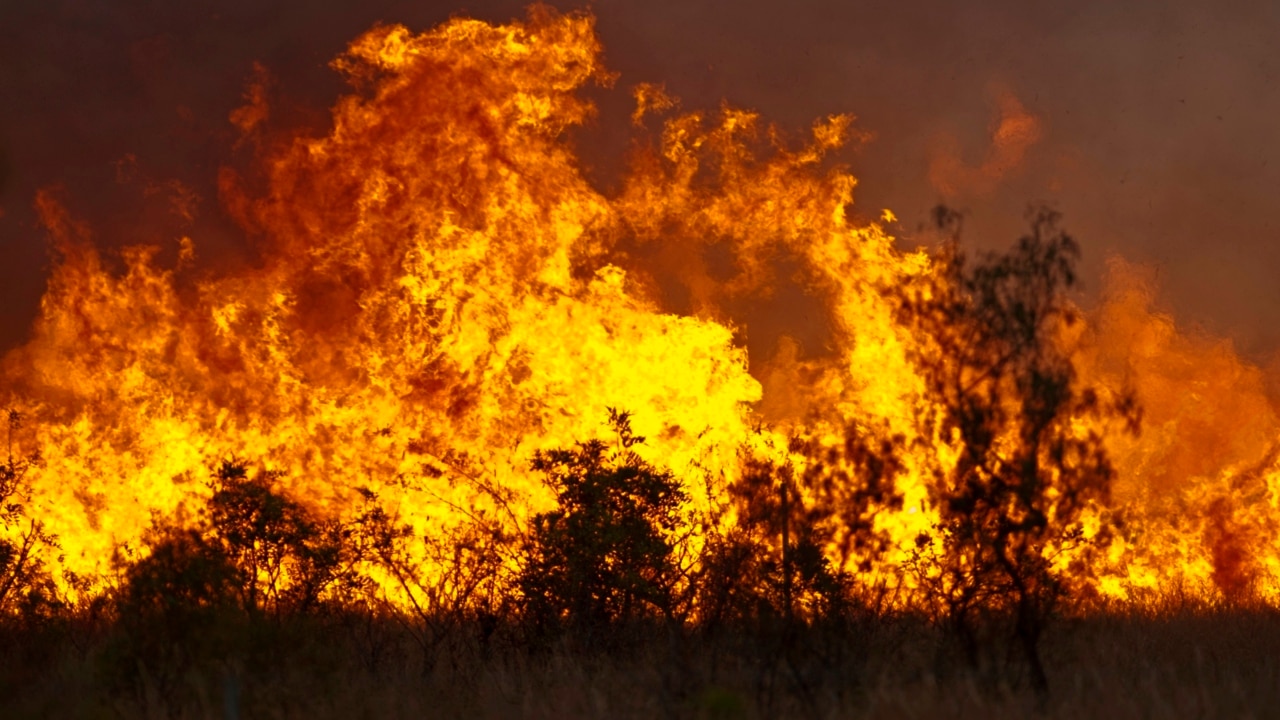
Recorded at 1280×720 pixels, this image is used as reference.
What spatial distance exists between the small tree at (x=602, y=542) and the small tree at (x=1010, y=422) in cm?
421

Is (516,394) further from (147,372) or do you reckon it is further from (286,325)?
(147,372)

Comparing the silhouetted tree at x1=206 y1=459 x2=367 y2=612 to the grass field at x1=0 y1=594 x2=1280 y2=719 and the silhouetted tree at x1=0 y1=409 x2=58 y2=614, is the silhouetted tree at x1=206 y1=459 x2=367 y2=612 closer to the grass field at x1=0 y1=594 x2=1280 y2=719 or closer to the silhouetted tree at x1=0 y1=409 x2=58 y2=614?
the grass field at x1=0 y1=594 x2=1280 y2=719

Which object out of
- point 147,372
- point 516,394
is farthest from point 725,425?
point 147,372

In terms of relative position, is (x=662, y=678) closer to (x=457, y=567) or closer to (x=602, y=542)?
(x=602, y=542)

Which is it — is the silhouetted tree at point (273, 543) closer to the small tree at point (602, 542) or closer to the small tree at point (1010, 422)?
the small tree at point (602, 542)

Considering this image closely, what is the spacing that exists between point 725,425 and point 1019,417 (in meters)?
10.1

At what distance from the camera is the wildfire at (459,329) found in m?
23.3

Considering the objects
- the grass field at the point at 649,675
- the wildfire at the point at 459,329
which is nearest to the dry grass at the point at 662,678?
the grass field at the point at 649,675

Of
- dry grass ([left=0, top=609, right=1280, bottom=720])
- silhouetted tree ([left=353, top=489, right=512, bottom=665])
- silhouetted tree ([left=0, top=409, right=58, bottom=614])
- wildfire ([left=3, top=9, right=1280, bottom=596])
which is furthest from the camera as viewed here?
wildfire ([left=3, top=9, right=1280, bottom=596])

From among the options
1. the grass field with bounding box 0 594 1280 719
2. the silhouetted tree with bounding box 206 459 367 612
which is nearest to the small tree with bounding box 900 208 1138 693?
the grass field with bounding box 0 594 1280 719

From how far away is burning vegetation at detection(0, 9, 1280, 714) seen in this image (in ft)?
53.1

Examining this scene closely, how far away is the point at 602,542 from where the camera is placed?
1561 centimetres

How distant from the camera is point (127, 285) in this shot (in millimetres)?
27188

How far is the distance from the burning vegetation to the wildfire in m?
0.06
